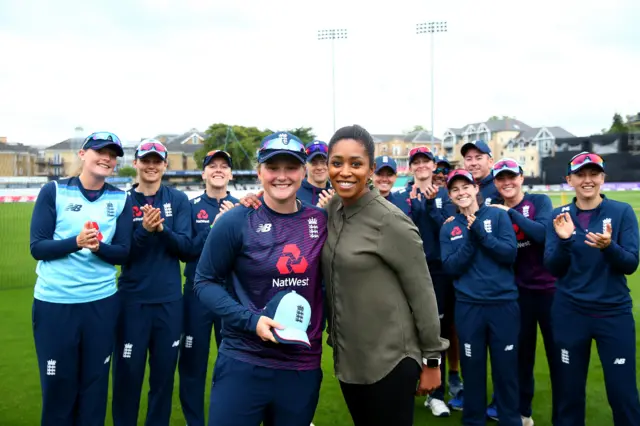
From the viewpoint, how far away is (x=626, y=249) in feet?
12.7

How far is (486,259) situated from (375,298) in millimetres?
2202

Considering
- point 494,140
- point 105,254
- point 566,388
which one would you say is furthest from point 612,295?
point 494,140

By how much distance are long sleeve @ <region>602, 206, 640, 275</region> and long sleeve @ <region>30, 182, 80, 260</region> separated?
3862mm

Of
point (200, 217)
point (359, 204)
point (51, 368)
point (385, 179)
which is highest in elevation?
point (385, 179)

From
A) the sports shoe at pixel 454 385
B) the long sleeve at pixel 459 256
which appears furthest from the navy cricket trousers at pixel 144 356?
the sports shoe at pixel 454 385

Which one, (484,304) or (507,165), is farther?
(507,165)

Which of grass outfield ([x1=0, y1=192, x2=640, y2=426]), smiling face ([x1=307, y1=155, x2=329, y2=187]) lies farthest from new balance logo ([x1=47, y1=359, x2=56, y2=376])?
smiling face ([x1=307, y1=155, x2=329, y2=187])

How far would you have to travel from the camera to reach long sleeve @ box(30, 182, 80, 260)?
11.2 feet

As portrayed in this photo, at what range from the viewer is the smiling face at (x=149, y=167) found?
4.07 metres

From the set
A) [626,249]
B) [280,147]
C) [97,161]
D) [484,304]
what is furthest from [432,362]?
[97,161]

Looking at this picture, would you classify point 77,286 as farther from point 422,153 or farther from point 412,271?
point 422,153

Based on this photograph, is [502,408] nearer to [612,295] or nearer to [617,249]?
[612,295]

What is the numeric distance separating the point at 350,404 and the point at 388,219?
101 centimetres

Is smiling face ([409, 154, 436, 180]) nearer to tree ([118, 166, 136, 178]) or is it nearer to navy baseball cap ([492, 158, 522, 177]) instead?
navy baseball cap ([492, 158, 522, 177])
